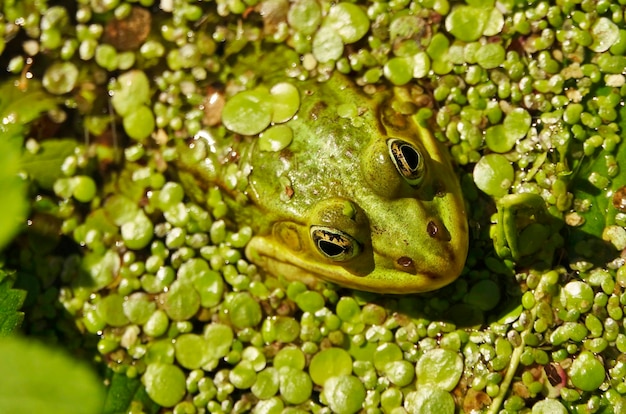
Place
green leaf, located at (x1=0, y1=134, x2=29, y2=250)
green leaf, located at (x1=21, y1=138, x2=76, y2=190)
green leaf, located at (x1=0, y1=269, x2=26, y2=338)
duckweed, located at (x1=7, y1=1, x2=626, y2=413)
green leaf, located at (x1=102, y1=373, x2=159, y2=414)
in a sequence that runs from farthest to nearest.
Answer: green leaf, located at (x1=21, y1=138, x2=76, y2=190) → green leaf, located at (x1=102, y1=373, x2=159, y2=414) → duckweed, located at (x1=7, y1=1, x2=626, y2=413) → green leaf, located at (x1=0, y1=269, x2=26, y2=338) → green leaf, located at (x1=0, y1=134, x2=29, y2=250)

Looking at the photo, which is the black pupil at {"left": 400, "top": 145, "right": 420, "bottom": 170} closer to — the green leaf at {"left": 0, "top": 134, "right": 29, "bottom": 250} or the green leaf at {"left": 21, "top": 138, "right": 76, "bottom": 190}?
the green leaf at {"left": 0, "top": 134, "right": 29, "bottom": 250}

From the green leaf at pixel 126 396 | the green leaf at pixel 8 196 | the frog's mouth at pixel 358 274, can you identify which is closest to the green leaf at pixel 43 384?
the green leaf at pixel 8 196

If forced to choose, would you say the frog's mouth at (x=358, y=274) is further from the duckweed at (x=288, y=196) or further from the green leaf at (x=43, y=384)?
the green leaf at (x=43, y=384)

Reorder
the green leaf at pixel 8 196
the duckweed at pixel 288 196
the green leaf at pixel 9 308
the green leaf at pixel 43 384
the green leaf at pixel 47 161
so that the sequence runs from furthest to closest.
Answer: the green leaf at pixel 47 161, the duckweed at pixel 288 196, the green leaf at pixel 9 308, the green leaf at pixel 8 196, the green leaf at pixel 43 384

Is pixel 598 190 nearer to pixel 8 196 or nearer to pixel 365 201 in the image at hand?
pixel 365 201

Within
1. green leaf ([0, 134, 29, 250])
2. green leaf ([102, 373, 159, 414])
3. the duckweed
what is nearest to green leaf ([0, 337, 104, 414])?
green leaf ([0, 134, 29, 250])

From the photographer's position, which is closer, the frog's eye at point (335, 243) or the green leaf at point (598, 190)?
the frog's eye at point (335, 243)

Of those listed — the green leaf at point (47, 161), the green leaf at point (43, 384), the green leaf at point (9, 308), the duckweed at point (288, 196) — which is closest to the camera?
the green leaf at point (43, 384)
